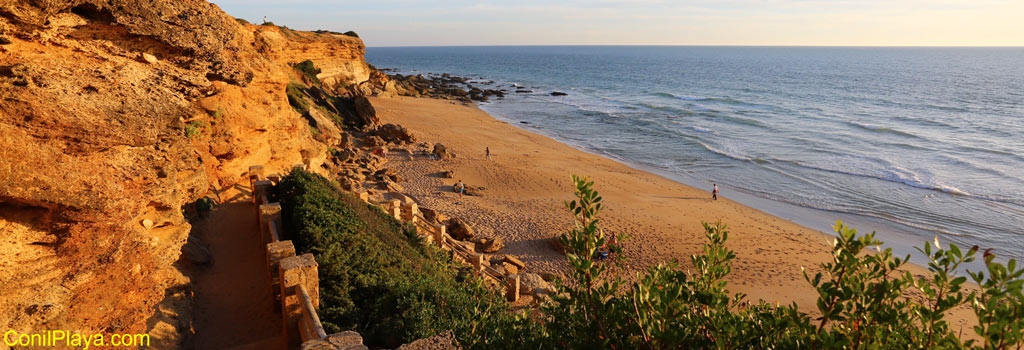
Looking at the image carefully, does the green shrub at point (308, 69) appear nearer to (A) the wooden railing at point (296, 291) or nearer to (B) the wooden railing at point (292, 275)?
(B) the wooden railing at point (292, 275)

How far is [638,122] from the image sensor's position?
4503 cm

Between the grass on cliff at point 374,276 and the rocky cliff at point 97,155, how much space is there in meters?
2.22

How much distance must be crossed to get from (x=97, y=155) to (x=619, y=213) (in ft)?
60.8

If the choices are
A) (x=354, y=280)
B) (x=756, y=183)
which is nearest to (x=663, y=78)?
(x=756, y=183)

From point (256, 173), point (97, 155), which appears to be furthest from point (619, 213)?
point (97, 155)

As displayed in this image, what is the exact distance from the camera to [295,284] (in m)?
7.48

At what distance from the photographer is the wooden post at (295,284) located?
24.4 feet

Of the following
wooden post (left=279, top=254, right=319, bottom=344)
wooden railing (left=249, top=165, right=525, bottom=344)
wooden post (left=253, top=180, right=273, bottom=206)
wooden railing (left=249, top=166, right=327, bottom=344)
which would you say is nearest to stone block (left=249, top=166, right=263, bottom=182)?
wooden railing (left=249, top=165, right=525, bottom=344)

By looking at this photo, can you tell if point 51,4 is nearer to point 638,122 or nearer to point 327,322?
point 327,322

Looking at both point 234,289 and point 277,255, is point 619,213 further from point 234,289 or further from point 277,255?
point 277,255

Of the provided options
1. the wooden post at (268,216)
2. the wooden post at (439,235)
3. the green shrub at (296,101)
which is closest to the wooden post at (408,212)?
the wooden post at (439,235)

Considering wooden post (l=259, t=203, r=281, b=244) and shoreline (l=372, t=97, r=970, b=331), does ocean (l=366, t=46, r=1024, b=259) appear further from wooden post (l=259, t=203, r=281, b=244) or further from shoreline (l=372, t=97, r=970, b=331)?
wooden post (l=259, t=203, r=281, b=244)

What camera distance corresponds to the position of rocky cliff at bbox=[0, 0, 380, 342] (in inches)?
195

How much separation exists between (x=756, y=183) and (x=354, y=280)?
24576mm
